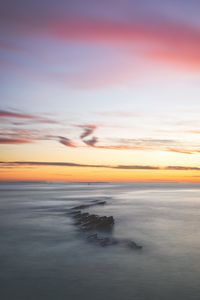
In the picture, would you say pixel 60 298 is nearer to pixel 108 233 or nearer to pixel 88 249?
pixel 88 249

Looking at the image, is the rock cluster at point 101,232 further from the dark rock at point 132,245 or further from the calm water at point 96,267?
the calm water at point 96,267

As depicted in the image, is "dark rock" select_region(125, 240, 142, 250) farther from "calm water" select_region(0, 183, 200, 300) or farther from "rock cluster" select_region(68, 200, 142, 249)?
"calm water" select_region(0, 183, 200, 300)

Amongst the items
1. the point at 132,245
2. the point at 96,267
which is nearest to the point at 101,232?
the point at 132,245

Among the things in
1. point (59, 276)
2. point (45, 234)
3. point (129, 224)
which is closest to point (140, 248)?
point (59, 276)

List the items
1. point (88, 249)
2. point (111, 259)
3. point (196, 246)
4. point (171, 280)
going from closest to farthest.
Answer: point (171, 280)
point (111, 259)
point (88, 249)
point (196, 246)

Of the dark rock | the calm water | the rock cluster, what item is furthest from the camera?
the rock cluster

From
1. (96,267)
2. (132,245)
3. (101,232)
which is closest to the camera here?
(96,267)

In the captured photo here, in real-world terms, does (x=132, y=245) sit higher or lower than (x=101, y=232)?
lower

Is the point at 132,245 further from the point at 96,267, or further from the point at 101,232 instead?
the point at 96,267

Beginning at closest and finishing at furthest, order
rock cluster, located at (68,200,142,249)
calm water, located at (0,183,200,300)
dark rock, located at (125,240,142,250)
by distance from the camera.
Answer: calm water, located at (0,183,200,300), dark rock, located at (125,240,142,250), rock cluster, located at (68,200,142,249)

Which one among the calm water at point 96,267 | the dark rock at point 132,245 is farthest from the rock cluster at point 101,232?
the calm water at point 96,267

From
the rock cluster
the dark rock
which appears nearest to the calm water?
the dark rock
